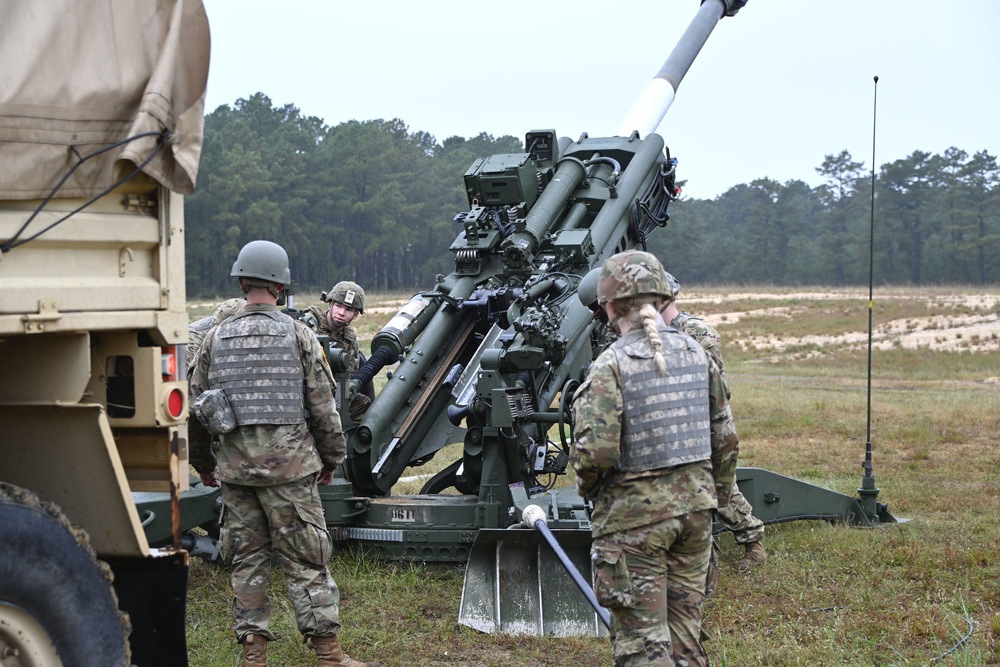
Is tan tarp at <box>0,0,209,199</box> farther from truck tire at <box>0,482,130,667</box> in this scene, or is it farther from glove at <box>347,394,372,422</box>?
glove at <box>347,394,372,422</box>

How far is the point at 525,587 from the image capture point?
20.1 feet

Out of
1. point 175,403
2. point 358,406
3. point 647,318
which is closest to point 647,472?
point 647,318

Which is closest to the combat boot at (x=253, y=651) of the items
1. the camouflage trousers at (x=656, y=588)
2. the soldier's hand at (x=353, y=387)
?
the camouflage trousers at (x=656, y=588)

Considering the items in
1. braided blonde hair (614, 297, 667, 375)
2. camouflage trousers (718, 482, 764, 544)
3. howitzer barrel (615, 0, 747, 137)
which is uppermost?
howitzer barrel (615, 0, 747, 137)

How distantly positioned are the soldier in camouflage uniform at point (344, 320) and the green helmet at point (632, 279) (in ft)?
11.7

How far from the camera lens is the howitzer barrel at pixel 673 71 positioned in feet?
33.3

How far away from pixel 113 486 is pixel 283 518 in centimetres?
130

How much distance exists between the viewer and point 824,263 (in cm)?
6272

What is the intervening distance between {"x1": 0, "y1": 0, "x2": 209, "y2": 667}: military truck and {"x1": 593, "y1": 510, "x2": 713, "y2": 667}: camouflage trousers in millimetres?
1504

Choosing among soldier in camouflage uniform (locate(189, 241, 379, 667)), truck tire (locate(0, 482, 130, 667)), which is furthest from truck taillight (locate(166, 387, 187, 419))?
soldier in camouflage uniform (locate(189, 241, 379, 667))

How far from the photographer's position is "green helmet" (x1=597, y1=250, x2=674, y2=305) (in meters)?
4.10

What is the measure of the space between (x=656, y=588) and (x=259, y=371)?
198 cm

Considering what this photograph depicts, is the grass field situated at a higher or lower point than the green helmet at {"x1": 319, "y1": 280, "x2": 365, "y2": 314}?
lower

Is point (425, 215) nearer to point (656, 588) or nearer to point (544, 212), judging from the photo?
point (544, 212)
